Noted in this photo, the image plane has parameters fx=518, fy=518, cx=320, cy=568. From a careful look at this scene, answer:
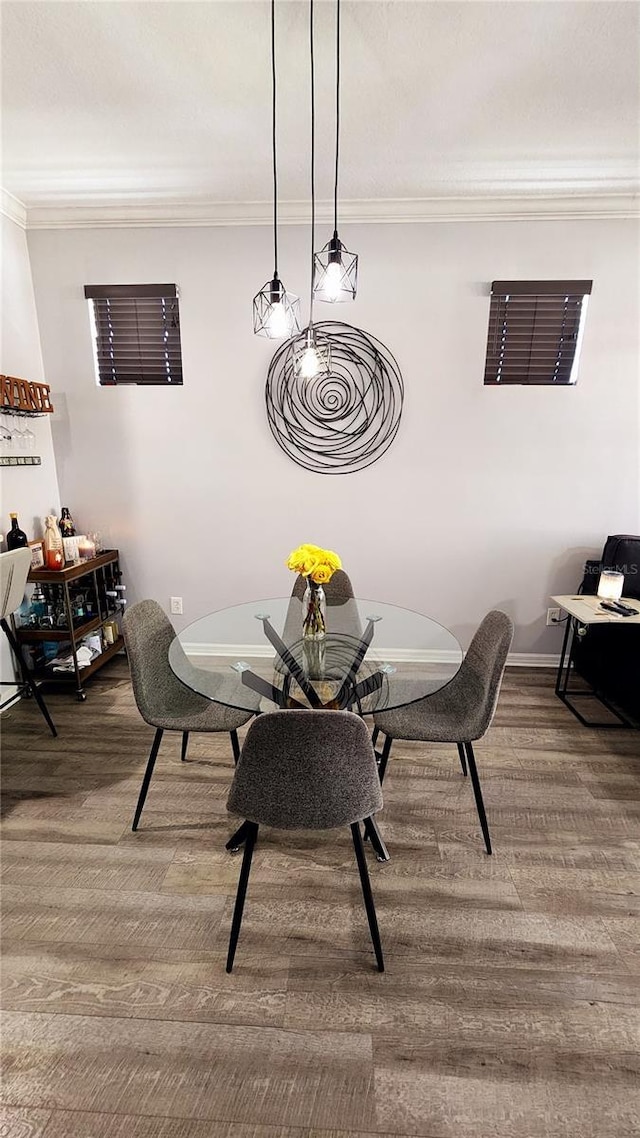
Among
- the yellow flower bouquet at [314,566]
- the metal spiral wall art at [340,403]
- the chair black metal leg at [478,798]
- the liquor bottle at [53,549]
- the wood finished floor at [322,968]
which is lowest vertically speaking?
the wood finished floor at [322,968]

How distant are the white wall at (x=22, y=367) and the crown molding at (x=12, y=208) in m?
0.03

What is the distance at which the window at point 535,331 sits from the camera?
3055 millimetres

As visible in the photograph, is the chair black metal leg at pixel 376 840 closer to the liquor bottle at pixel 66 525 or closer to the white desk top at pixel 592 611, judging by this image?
the white desk top at pixel 592 611

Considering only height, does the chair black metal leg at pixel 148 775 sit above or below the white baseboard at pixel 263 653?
below

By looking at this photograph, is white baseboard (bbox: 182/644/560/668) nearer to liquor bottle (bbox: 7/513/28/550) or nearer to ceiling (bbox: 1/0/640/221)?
liquor bottle (bbox: 7/513/28/550)

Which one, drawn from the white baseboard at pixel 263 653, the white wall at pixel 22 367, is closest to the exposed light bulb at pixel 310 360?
the white baseboard at pixel 263 653

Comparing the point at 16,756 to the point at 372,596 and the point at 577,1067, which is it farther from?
the point at 577,1067

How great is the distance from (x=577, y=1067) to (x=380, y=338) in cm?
327

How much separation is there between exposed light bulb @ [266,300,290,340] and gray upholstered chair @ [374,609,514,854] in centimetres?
134

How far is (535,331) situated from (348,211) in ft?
4.31

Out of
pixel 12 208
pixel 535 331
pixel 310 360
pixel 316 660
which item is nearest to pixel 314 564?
pixel 316 660

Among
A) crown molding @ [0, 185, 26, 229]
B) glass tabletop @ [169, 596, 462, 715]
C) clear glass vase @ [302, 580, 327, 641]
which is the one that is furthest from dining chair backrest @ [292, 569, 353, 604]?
crown molding @ [0, 185, 26, 229]

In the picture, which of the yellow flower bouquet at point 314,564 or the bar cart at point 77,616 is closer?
the yellow flower bouquet at point 314,564

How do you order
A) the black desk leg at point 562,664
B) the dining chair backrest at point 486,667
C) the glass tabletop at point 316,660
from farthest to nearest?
the black desk leg at point 562,664
the dining chair backrest at point 486,667
the glass tabletop at point 316,660
